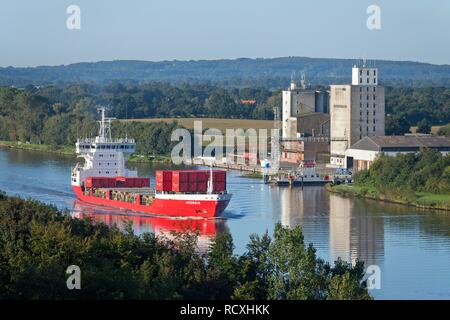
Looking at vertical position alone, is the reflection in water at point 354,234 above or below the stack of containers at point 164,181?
below

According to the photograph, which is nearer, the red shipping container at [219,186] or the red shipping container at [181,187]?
the red shipping container at [219,186]

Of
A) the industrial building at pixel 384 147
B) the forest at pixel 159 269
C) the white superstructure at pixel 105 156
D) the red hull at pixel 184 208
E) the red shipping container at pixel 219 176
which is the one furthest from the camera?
the industrial building at pixel 384 147

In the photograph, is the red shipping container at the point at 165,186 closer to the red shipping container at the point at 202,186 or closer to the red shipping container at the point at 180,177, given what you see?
the red shipping container at the point at 180,177

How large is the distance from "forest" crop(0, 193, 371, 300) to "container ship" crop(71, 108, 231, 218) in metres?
6.96

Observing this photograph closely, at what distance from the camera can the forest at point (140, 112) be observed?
1258 inches

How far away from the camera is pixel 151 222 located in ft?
59.7

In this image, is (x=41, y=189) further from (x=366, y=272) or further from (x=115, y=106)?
(x=115, y=106)

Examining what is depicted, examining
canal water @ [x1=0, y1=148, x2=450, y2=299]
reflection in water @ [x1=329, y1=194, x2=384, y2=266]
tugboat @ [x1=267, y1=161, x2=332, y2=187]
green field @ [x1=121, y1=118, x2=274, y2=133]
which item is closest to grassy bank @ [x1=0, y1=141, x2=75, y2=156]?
green field @ [x1=121, y1=118, x2=274, y2=133]

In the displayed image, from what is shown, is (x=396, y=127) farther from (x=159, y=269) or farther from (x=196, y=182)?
(x=159, y=269)

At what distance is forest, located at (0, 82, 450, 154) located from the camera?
31959mm

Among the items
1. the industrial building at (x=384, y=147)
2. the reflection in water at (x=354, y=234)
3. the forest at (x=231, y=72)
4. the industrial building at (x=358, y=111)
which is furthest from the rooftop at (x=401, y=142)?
the forest at (x=231, y=72)

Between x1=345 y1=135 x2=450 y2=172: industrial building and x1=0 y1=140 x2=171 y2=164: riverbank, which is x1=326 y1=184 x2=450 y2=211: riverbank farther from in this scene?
x1=0 y1=140 x2=171 y2=164: riverbank

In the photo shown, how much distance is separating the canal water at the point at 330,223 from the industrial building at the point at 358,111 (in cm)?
284
